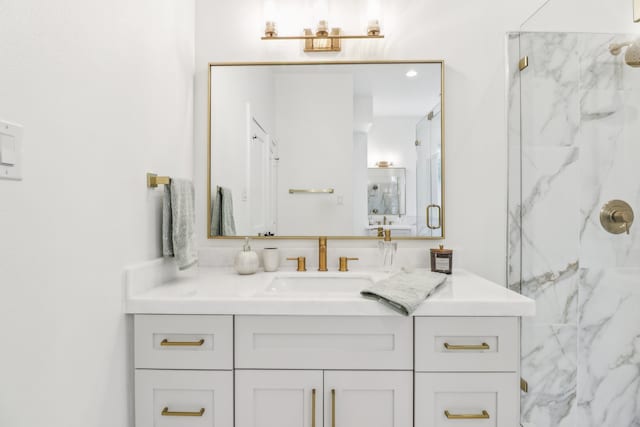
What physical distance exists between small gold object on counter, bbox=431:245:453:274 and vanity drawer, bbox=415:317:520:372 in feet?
1.49

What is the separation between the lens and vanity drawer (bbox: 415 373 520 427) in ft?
3.52

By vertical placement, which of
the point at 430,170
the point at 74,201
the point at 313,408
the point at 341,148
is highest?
the point at 341,148

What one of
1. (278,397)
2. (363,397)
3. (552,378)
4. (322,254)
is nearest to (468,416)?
(363,397)

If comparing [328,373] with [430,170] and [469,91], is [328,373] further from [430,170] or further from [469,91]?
[469,91]

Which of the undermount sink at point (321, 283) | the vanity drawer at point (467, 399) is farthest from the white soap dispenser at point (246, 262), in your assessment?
the vanity drawer at point (467, 399)

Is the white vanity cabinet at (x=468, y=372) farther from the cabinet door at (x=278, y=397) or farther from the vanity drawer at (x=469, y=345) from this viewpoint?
the cabinet door at (x=278, y=397)

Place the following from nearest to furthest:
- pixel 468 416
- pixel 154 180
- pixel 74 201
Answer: pixel 74 201, pixel 468 416, pixel 154 180

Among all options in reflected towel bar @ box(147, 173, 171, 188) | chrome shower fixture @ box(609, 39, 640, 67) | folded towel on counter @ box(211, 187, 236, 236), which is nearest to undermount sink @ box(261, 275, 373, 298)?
folded towel on counter @ box(211, 187, 236, 236)

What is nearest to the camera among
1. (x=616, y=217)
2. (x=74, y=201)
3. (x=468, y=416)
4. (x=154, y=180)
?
(x=74, y=201)

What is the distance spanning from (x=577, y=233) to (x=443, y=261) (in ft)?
1.86

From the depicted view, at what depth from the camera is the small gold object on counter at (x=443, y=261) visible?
5.02 feet

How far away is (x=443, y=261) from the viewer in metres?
1.53

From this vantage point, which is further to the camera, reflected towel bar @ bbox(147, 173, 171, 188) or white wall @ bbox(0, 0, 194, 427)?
reflected towel bar @ bbox(147, 173, 171, 188)

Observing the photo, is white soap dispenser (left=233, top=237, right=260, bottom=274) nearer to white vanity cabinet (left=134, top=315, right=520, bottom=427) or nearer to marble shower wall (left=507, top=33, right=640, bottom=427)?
white vanity cabinet (left=134, top=315, right=520, bottom=427)
